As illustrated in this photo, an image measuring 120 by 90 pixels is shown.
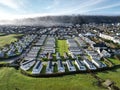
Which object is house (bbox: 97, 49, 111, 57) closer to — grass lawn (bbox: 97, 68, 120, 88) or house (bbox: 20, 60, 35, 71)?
grass lawn (bbox: 97, 68, 120, 88)

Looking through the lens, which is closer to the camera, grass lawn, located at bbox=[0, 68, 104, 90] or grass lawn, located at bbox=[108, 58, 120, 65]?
grass lawn, located at bbox=[0, 68, 104, 90]

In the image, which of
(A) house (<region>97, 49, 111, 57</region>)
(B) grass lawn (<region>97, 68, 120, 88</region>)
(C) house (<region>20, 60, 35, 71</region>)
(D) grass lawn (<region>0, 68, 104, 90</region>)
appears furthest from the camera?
(A) house (<region>97, 49, 111, 57</region>)

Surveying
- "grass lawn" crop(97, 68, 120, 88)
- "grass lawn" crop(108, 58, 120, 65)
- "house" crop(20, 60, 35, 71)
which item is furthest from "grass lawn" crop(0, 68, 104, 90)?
"grass lawn" crop(108, 58, 120, 65)

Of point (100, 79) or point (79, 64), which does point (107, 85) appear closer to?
point (100, 79)

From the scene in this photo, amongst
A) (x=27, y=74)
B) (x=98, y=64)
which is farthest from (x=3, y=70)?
(x=98, y=64)

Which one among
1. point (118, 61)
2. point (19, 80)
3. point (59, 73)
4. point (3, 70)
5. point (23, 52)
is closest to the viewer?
point (19, 80)

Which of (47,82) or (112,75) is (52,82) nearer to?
(47,82)

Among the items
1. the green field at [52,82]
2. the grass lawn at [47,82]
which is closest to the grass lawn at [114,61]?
the green field at [52,82]

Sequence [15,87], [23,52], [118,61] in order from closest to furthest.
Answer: [15,87] < [118,61] < [23,52]
